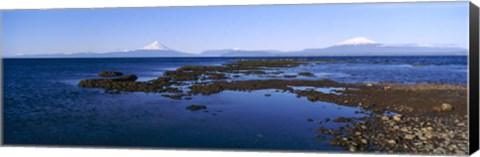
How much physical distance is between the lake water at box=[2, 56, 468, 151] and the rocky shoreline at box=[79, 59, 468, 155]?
164 mm

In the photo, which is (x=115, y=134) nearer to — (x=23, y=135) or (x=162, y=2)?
(x=23, y=135)

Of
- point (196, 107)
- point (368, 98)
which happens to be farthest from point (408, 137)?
point (196, 107)

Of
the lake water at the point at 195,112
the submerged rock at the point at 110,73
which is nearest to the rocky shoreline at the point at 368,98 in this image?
the submerged rock at the point at 110,73

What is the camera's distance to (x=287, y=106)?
1085cm

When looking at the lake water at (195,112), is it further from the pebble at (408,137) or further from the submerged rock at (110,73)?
the pebble at (408,137)

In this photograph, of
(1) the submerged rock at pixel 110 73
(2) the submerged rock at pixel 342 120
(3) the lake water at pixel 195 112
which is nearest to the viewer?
(3) the lake water at pixel 195 112

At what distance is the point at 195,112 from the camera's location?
10750 millimetres

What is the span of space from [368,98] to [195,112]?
332cm

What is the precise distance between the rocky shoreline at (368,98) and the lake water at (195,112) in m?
0.16

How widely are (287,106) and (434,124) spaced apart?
2.95 m

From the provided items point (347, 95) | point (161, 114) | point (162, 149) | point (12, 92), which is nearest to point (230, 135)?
point (162, 149)

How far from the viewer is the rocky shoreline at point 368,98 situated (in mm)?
8570

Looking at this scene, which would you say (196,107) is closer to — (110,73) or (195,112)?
(195,112)

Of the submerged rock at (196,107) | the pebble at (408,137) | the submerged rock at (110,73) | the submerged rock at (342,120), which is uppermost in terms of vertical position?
the submerged rock at (110,73)
